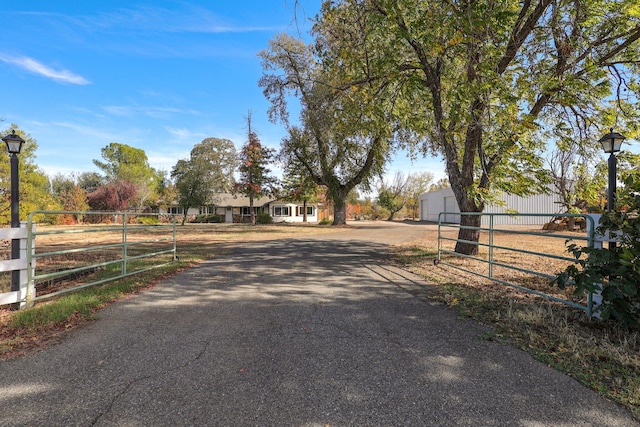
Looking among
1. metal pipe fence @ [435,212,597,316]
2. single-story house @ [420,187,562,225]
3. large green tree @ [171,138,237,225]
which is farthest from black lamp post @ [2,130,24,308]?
large green tree @ [171,138,237,225]

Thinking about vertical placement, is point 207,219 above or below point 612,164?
below

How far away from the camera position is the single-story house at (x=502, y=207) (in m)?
27.0

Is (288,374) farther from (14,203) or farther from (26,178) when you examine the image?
(26,178)

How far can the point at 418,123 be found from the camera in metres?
9.55

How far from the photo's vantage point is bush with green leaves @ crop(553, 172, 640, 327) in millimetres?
3293

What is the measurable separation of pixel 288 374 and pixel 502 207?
54.5 feet

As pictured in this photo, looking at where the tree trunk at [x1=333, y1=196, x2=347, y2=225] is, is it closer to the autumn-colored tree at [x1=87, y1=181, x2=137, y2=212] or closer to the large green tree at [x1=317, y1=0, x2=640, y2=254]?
the large green tree at [x1=317, y1=0, x2=640, y2=254]

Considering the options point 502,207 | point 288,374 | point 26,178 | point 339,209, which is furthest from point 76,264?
point 26,178

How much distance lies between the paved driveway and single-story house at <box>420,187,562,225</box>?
14141 mm

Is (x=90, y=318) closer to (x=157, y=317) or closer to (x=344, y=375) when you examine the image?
(x=157, y=317)

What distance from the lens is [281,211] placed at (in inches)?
1928

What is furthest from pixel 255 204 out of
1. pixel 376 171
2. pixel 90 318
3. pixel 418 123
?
pixel 90 318

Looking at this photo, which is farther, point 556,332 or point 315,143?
point 315,143

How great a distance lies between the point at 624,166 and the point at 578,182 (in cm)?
102
